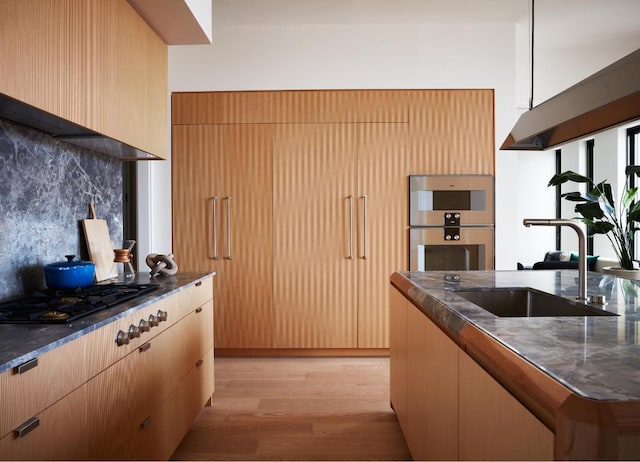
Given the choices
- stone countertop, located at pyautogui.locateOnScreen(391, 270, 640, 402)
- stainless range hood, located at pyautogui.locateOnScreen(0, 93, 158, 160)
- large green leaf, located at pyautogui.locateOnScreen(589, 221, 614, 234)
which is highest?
stainless range hood, located at pyautogui.locateOnScreen(0, 93, 158, 160)

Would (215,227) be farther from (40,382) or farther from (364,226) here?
(40,382)

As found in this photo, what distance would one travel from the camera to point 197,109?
3.76 metres

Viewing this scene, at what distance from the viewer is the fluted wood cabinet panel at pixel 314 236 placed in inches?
148

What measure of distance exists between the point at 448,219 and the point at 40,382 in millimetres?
3231

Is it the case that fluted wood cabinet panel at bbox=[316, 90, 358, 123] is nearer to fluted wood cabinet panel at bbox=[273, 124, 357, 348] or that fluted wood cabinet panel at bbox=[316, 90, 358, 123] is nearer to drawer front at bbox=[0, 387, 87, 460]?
fluted wood cabinet panel at bbox=[273, 124, 357, 348]

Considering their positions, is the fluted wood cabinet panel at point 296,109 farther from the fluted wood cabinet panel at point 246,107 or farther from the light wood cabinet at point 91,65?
the light wood cabinet at point 91,65

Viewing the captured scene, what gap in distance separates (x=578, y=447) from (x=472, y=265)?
3.25 metres

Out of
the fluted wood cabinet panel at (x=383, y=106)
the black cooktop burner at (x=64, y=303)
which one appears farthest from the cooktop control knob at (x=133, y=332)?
the fluted wood cabinet panel at (x=383, y=106)

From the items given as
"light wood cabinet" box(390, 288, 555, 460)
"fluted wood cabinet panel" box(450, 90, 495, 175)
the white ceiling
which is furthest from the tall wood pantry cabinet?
"light wood cabinet" box(390, 288, 555, 460)

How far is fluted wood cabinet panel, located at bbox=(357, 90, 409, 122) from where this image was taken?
12.3ft

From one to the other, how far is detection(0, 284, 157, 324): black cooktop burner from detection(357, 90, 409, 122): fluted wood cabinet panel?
237 cm

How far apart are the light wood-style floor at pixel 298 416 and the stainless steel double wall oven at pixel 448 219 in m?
1.01

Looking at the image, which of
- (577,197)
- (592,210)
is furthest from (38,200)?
(592,210)

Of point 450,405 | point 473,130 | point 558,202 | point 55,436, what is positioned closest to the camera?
point 55,436
